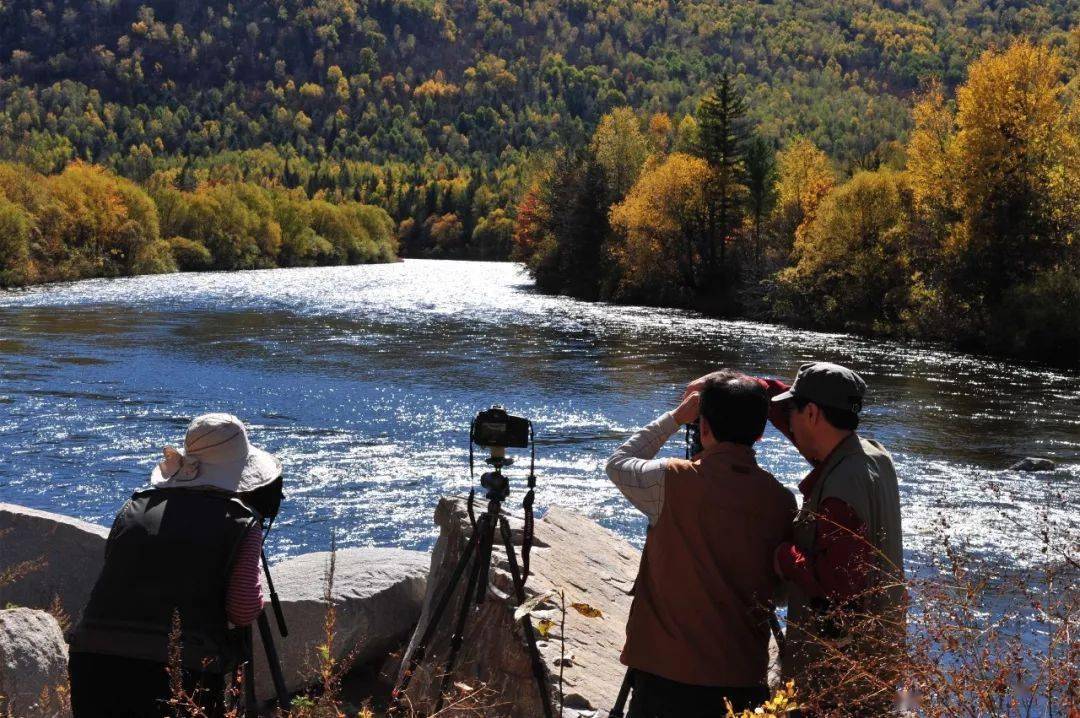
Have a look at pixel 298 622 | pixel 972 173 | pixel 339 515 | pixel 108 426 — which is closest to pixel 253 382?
pixel 108 426

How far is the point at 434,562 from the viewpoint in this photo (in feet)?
19.4

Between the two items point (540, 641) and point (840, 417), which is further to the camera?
point (540, 641)

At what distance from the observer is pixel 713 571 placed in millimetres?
3498

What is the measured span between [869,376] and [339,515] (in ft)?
53.2

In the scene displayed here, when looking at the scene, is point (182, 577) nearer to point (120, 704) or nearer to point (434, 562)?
point (120, 704)

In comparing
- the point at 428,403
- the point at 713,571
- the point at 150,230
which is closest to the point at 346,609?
the point at 713,571

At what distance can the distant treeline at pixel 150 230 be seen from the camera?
58094 millimetres

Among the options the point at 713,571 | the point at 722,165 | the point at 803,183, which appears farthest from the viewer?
the point at 722,165

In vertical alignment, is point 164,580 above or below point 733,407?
below

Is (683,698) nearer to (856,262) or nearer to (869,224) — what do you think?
(856,262)

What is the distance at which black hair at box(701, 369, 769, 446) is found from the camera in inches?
140

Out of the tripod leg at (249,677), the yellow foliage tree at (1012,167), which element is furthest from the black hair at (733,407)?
the yellow foliage tree at (1012,167)

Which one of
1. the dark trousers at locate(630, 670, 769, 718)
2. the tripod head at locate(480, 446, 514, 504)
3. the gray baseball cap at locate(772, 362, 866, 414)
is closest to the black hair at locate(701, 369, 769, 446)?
the gray baseball cap at locate(772, 362, 866, 414)

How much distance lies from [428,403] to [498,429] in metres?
16.4
